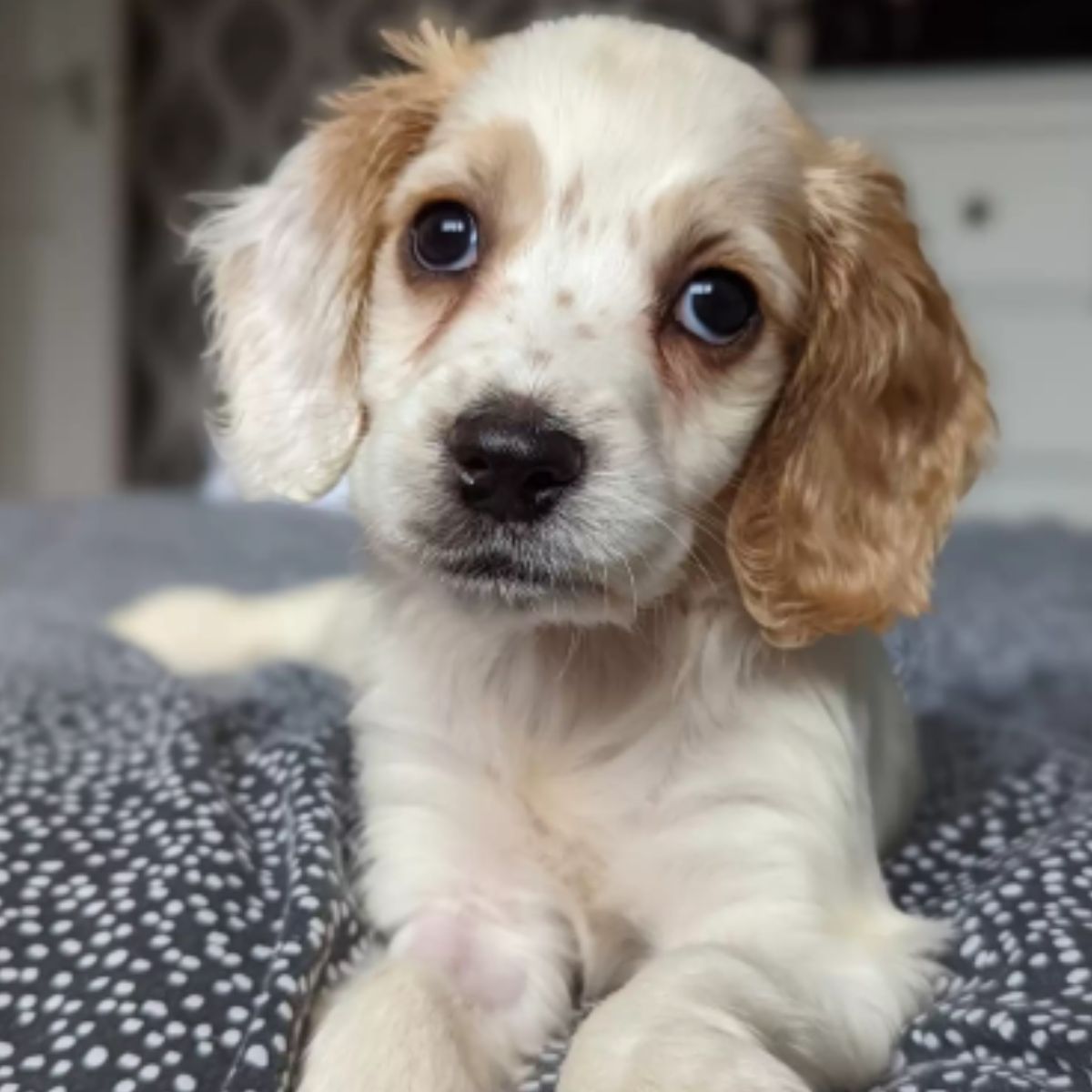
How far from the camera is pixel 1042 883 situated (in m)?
1.05

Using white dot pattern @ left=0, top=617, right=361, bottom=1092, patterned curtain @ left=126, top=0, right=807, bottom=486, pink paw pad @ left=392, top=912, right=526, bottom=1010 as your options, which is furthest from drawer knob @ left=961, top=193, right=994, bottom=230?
pink paw pad @ left=392, top=912, right=526, bottom=1010

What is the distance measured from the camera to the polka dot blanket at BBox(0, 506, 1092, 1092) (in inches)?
35.0

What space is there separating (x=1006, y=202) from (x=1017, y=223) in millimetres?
56

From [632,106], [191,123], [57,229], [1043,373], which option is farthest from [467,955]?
[191,123]

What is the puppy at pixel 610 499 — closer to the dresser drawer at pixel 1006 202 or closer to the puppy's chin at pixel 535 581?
the puppy's chin at pixel 535 581

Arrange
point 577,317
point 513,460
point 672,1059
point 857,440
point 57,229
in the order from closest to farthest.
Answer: point 672,1059
point 513,460
point 577,317
point 857,440
point 57,229

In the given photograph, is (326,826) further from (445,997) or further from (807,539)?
(807,539)

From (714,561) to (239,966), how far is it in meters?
0.44

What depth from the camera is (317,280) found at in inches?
48.2

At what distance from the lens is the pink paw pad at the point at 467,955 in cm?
108

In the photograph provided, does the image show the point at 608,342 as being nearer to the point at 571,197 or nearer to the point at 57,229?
the point at 571,197

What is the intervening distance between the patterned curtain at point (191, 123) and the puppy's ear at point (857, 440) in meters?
3.82

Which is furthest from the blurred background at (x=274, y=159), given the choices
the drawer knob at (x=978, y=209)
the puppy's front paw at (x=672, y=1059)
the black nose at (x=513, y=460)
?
the puppy's front paw at (x=672, y=1059)

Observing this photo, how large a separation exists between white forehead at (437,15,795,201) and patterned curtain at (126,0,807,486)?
3.79m
